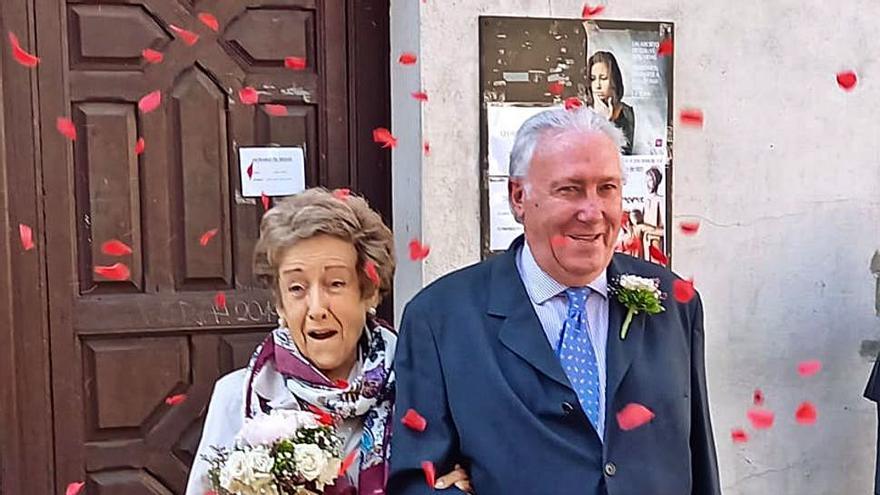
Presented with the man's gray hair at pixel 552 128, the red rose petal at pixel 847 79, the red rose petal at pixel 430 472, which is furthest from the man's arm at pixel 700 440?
the red rose petal at pixel 847 79

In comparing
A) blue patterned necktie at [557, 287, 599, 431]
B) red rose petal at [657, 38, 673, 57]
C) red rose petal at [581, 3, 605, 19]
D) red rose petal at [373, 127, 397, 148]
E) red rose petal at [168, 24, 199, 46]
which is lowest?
blue patterned necktie at [557, 287, 599, 431]

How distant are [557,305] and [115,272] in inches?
60.4

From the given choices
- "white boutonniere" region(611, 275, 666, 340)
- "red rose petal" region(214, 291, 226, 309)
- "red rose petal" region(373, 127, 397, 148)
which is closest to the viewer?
"white boutonniere" region(611, 275, 666, 340)

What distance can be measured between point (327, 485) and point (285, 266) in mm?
526

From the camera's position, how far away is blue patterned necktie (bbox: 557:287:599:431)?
6.91ft

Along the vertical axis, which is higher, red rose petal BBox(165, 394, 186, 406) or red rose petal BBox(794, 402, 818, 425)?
red rose petal BBox(165, 394, 186, 406)

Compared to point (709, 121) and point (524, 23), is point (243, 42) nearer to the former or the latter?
point (524, 23)

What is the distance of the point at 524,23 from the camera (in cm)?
313

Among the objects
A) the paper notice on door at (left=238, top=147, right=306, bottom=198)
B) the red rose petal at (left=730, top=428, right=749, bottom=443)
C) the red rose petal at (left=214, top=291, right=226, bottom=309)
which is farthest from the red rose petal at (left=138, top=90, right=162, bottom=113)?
the red rose petal at (left=730, top=428, right=749, bottom=443)

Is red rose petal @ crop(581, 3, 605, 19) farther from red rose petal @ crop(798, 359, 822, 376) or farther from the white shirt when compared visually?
red rose petal @ crop(798, 359, 822, 376)

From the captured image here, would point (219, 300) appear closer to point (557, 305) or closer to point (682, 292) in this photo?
point (557, 305)

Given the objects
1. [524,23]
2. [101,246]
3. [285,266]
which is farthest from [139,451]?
[524,23]

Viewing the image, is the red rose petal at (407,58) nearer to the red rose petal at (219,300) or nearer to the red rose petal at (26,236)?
the red rose petal at (219,300)

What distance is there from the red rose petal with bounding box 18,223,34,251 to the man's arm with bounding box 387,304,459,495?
142 cm
